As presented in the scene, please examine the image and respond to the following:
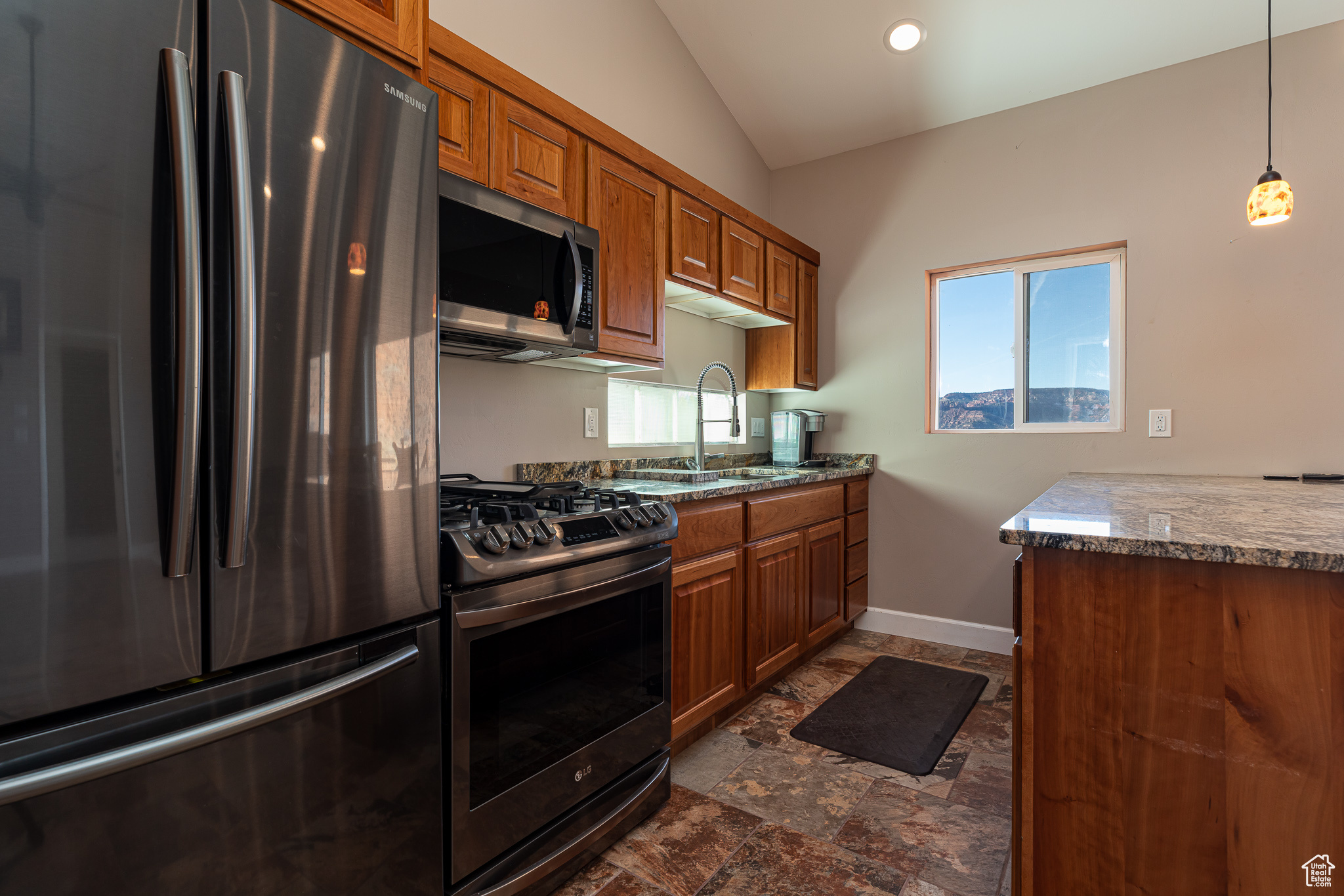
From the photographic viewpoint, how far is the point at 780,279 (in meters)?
3.37

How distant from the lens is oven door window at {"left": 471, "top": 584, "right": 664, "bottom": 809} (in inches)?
54.9

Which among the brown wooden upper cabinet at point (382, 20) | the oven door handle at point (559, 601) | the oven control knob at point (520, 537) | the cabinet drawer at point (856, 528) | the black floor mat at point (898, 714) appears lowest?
the black floor mat at point (898, 714)

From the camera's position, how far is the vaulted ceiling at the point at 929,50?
8.75 feet

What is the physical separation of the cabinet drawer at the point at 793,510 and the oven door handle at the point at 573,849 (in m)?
0.95

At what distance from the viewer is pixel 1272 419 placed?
8.73 feet

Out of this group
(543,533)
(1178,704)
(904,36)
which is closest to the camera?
(1178,704)

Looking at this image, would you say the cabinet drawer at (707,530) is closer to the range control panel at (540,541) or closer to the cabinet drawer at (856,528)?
the range control panel at (540,541)

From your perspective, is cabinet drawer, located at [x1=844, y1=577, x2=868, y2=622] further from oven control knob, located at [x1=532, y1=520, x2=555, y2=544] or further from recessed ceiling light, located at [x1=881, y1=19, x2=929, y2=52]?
recessed ceiling light, located at [x1=881, y1=19, x2=929, y2=52]

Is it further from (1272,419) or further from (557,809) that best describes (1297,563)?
(1272,419)

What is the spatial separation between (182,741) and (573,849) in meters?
0.99

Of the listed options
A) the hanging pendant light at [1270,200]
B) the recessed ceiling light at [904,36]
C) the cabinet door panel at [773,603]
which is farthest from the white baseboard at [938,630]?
the recessed ceiling light at [904,36]

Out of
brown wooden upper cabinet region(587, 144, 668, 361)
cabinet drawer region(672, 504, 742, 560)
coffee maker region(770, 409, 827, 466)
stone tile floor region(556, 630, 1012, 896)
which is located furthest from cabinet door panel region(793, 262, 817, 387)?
stone tile floor region(556, 630, 1012, 896)

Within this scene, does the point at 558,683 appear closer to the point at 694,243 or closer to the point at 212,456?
the point at 212,456

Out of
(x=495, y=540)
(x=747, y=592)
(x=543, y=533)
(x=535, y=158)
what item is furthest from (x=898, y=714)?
(x=535, y=158)
